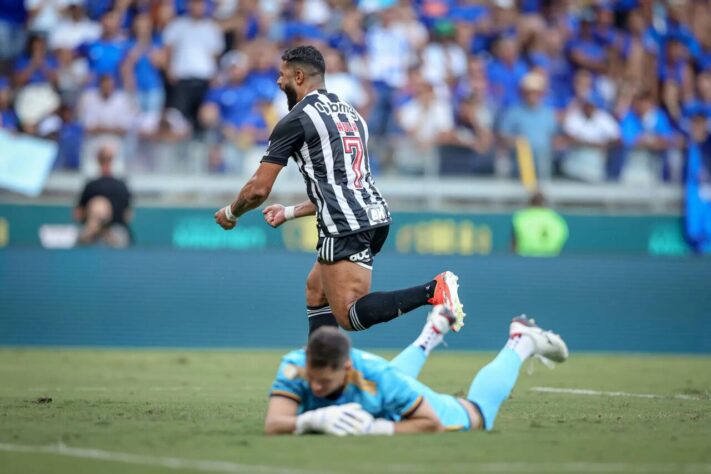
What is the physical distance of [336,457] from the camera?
21.5 feet

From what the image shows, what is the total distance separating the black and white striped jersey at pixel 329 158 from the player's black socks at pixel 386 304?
0.56 m

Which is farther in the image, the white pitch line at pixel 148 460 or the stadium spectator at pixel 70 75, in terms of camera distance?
the stadium spectator at pixel 70 75

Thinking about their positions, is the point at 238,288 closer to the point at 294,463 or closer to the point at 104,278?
the point at 104,278

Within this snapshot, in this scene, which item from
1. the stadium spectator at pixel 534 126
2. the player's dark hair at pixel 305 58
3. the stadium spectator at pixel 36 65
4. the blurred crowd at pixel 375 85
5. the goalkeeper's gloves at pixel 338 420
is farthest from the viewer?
the stadium spectator at pixel 534 126

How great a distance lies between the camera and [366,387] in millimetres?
7223

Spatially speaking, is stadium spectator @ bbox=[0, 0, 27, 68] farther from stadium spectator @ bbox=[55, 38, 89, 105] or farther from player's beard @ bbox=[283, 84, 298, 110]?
player's beard @ bbox=[283, 84, 298, 110]

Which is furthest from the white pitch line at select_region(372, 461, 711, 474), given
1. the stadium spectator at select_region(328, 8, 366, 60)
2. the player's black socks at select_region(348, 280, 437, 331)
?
the stadium spectator at select_region(328, 8, 366, 60)

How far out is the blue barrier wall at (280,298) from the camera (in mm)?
16750

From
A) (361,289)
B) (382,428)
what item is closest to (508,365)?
(382,428)

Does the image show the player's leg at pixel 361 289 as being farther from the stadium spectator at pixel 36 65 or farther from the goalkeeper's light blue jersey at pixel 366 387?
the stadium spectator at pixel 36 65

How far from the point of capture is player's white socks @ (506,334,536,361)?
26.3 feet

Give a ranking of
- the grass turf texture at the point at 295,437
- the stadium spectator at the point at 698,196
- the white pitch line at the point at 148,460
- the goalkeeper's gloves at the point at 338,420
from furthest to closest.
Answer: the stadium spectator at the point at 698,196 → the goalkeeper's gloves at the point at 338,420 → the grass turf texture at the point at 295,437 → the white pitch line at the point at 148,460

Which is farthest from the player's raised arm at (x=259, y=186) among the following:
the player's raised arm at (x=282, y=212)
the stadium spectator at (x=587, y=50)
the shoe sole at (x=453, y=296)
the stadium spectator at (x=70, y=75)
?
the stadium spectator at (x=587, y=50)

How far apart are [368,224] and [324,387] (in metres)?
2.49
